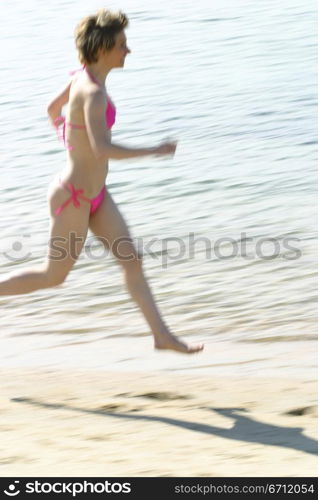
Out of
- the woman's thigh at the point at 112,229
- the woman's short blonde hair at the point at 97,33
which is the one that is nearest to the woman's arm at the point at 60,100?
the woman's short blonde hair at the point at 97,33

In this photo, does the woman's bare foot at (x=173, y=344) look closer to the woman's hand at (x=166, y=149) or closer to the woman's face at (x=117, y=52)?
the woman's hand at (x=166, y=149)

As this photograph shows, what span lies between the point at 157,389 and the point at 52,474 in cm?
116

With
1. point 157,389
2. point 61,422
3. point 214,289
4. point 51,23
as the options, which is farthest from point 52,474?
point 51,23

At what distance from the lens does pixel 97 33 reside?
457 centimetres

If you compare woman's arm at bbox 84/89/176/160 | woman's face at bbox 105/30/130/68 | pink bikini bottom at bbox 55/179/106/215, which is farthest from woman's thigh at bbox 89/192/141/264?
woman's face at bbox 105/30/130/68

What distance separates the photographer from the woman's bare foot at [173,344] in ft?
16.2

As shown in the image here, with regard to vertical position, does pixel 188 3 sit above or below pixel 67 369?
above

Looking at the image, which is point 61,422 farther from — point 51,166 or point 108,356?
point 51,166

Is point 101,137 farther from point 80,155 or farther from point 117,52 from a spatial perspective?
point 117,52

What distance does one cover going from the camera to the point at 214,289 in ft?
21.2

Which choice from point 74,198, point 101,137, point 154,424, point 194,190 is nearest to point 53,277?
point 74,198

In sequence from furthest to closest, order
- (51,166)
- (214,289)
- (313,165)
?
(51,166)
(313,165)
(214,289)

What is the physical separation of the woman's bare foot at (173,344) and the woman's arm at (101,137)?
93cm

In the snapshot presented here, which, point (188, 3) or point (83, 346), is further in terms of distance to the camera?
point (188, 3)
